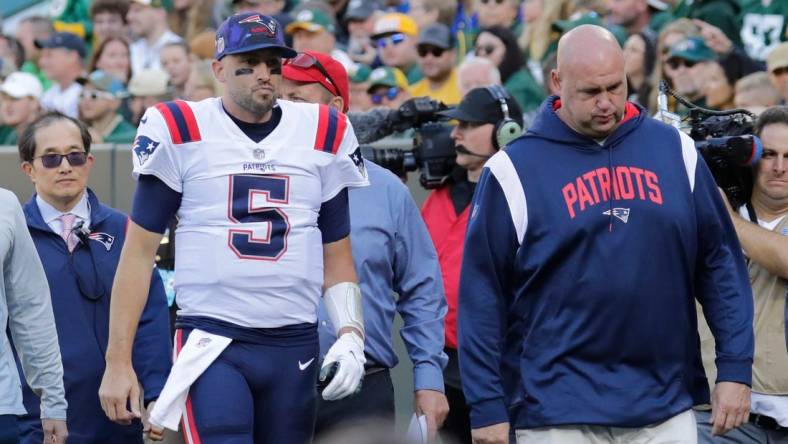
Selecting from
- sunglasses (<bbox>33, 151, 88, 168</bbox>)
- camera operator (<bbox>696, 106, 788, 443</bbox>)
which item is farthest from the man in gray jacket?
camera operator (<bbox>696, 106, 788, 443</bbox>)

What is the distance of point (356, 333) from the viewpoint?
5.56 metres

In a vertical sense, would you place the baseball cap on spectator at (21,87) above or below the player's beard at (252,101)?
below

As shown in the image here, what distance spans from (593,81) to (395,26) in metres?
7.42

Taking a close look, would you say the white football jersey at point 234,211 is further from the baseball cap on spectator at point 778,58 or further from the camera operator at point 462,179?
the baseball cap on spectator at point 778,58

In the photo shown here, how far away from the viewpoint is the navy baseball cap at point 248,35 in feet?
18.0

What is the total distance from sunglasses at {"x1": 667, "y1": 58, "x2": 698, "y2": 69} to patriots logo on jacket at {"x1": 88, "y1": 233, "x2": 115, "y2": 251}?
4503 millimetres

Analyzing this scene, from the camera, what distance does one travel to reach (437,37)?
37.7ft

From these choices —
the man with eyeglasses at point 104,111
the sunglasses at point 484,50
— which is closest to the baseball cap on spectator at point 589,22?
the sunglasses at point 484,50

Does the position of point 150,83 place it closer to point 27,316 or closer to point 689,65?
point 689,65

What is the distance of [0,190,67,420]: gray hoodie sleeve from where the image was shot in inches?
236

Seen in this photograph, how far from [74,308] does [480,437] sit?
90.5 inches

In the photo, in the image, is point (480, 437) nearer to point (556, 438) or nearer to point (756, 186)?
point (556, 438)

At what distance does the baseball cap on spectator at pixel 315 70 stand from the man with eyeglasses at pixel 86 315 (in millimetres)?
1111

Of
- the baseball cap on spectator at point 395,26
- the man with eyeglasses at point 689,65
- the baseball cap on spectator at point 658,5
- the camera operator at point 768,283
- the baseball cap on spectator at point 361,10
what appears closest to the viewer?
the camera operator at point 768,283
